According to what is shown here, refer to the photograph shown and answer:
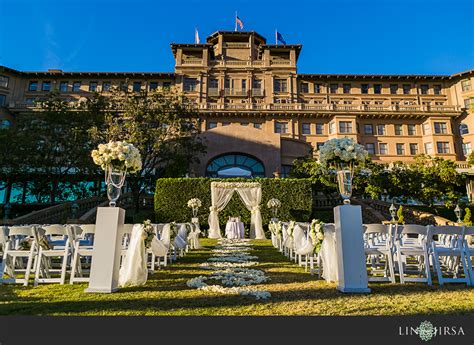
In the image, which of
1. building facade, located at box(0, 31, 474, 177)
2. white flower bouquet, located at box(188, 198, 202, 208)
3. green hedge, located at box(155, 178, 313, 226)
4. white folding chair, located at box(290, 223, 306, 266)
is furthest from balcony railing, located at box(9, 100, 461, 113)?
white folding chair, located at box(290, 223, 306, 266)

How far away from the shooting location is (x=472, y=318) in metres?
3.75

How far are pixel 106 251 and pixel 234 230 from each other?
13838 millimetres

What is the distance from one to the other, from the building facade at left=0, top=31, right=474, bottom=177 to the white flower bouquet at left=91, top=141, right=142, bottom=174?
90.1ft

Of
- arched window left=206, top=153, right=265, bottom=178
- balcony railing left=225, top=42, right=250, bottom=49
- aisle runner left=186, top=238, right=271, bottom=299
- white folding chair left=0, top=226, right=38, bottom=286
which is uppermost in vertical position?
balcony railing left=225, top=42, right=250, bottom=49

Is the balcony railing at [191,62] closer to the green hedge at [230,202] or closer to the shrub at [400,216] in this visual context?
the green hedge at [230,202]

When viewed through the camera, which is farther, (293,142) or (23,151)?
(293,142)

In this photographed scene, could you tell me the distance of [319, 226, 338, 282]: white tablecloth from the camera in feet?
20.4

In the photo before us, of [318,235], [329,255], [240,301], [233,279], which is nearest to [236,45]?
[318,235]

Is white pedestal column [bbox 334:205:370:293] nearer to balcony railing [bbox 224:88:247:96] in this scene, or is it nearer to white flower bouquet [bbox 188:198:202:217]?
white flower bouquet [bbox 188:198:202:217]

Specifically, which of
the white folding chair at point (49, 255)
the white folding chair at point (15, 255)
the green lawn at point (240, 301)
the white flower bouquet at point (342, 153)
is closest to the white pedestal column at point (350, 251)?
the green lawn at point (240, 301)

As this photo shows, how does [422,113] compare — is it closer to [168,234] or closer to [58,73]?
[168,234]

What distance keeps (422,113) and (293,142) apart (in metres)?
17.8

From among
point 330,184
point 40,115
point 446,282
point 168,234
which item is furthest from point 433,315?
point 40,115

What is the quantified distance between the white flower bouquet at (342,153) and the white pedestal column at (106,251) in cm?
419
